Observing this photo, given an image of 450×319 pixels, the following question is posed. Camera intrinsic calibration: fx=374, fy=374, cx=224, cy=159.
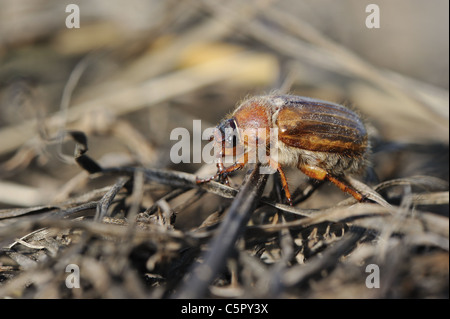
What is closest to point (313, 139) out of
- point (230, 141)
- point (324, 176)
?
point (324, 176)

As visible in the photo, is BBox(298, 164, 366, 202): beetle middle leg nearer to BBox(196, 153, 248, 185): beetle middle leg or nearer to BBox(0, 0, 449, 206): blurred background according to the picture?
BBox(196, 153, 248, 185): beetle middle leg

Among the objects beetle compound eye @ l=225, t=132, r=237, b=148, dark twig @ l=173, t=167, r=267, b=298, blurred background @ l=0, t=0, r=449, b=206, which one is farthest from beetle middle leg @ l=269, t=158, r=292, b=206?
blurred background @ l=0, t=0, r=449, b=206

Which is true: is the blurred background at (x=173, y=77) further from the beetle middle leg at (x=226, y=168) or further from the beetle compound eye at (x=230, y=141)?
the beetle middle leg at (x=226, y=168)

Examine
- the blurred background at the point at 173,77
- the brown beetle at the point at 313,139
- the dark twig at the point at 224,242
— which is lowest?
the dark twig at the point at 224,242

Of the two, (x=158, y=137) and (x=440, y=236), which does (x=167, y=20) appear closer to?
(x=158, y=137)

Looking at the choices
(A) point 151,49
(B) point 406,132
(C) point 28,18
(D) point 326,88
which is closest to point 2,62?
(C) point 28,18

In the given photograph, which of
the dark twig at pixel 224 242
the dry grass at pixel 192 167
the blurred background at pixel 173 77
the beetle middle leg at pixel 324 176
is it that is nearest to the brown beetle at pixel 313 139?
the beetle middle leg at pixel 324 176
